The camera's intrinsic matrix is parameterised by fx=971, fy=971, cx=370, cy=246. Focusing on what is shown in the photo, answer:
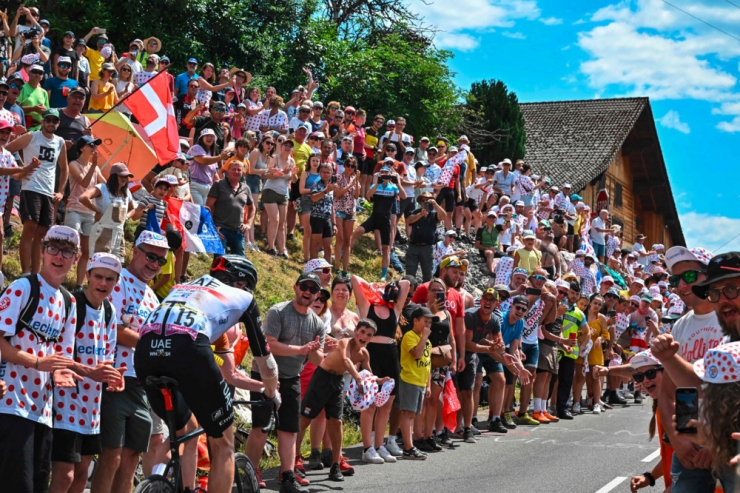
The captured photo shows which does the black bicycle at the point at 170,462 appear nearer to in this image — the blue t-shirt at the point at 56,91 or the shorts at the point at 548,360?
the shorts at the point at 548,360

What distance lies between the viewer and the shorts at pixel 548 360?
1604 cm

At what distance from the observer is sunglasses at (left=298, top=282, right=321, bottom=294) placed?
8.83 meters

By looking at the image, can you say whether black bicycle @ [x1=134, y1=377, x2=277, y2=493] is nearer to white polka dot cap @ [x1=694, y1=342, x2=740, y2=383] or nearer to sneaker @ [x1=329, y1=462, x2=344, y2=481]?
white polka dot cap @ [x1=694, y1=342, x2=740, y2=383]

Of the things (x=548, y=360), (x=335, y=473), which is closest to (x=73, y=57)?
(x=548, y=360)

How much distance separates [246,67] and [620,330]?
15.3 metres

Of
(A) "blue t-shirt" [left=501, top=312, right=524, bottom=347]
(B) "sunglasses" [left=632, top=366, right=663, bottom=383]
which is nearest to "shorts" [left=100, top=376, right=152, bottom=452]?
(B) "sunglasses" [left=632, top=366, right=663, bottom=383]

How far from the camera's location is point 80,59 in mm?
17938

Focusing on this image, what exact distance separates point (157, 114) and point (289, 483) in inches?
291

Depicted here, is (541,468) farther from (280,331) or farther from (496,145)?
(496,145)

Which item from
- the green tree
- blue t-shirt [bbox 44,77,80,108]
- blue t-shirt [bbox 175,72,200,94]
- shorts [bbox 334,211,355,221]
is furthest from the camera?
the green tree

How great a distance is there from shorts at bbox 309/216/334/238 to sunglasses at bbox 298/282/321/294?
8.30 metres

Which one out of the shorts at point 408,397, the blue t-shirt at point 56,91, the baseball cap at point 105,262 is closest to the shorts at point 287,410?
the baseball cap at point 105,262

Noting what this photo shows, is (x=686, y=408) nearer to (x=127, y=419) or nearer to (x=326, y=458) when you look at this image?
(x=127, y=419)

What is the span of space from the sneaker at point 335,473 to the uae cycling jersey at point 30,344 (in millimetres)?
4076
